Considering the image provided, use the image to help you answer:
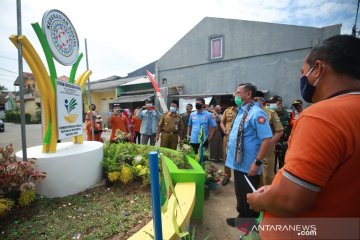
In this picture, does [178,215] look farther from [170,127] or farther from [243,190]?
[170,127]

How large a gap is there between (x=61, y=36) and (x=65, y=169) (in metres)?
2.27

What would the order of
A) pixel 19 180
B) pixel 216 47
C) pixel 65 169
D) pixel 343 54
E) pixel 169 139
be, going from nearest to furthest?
pixel 343 54 < pixel 19 180 < pixel 65 169 < pixel 169 139 < pixel 216 47

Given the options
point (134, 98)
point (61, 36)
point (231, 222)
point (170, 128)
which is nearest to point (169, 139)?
point (170, 128)

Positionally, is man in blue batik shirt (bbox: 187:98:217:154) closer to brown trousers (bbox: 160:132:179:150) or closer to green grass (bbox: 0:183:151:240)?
brown trousers (bbox: 160:132:179:150)

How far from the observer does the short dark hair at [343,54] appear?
94 centimetres

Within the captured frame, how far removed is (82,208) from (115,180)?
0.87m

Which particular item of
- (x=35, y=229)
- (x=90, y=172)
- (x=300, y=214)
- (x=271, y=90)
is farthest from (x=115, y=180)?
(x=271, y=90)

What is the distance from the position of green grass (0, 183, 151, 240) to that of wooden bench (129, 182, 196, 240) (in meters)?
Result: 0.42

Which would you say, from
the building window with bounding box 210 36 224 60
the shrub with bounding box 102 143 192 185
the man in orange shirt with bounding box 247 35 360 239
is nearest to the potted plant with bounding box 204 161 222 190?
the shrub with bounding box 102 143 192 185

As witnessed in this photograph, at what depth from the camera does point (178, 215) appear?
6.96 ft

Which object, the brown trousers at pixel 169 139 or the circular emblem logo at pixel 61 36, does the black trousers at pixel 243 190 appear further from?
the circular emblem logo at pixel 61 36

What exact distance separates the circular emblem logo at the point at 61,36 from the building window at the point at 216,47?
1149cm

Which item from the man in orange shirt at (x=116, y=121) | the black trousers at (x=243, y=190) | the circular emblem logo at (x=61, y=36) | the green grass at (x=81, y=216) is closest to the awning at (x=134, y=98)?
the man in orange shirt at (x=116, y=121)

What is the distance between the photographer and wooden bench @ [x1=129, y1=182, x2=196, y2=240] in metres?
1.83
